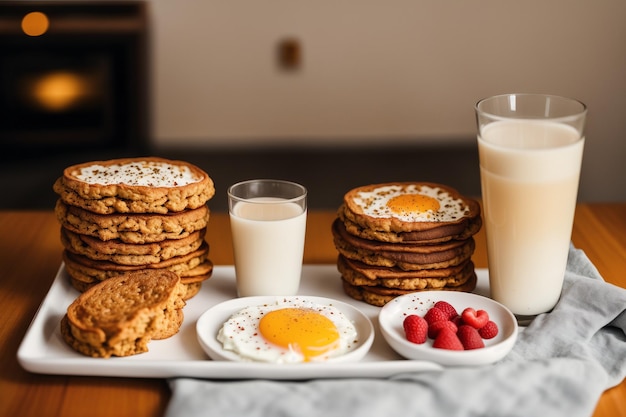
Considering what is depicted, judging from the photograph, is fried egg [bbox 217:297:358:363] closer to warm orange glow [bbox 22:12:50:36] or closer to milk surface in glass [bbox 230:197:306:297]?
milk surface in glass [bbox 230:197:306:297]

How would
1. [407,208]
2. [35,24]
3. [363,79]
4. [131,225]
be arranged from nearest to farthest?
[131,225] → [407,208] → [35,24] → [363,79]

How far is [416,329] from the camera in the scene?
1655 millimetres

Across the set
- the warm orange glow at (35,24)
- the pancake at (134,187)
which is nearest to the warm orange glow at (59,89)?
the warm orange glow at (35,24)

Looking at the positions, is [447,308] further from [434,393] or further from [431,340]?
[434,393]

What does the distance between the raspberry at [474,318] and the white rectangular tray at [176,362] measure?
152 millimetres

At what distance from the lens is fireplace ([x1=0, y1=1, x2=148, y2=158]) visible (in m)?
4.46

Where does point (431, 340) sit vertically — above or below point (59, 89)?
below

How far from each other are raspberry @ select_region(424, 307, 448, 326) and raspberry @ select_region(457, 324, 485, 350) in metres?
0.06

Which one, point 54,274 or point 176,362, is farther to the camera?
point 54,274

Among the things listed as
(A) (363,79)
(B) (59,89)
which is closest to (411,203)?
(A) (363,79)

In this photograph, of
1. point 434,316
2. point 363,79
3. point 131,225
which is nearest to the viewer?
point 434,316

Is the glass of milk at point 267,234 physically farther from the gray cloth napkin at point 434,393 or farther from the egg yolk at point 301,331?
the gray cloth napkin at point 434,393

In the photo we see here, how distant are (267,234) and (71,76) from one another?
2.98m

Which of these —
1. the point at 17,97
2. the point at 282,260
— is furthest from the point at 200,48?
the point at 282,260
